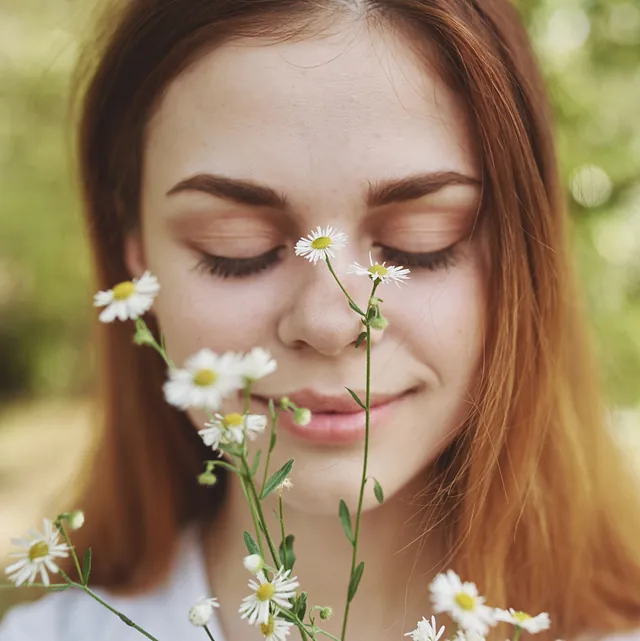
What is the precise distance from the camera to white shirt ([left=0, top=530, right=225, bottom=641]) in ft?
3.76

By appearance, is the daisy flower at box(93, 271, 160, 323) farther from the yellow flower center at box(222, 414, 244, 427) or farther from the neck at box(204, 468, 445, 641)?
the neck at box(204, 468, 445, 641)

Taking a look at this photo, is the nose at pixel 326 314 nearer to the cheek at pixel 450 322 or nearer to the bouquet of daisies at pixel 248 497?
the cheek at pixel 450 322

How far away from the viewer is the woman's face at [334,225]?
0.85m

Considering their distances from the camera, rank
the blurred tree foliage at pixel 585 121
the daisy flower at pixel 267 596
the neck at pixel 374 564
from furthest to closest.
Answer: the blurred tree foliage at pixel 585 121
the neck at pixel 374 564
the daisy flower at pixel 267 596

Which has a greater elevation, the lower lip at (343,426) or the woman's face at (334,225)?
the woman's face at (334,225)

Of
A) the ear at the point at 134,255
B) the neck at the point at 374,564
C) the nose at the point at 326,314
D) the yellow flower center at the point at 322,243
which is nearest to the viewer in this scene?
the yellow flower center at the point at 322,243

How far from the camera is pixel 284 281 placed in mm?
905

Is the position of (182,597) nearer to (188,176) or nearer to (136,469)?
(136,469)

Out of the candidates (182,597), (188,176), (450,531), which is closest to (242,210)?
(188,176)

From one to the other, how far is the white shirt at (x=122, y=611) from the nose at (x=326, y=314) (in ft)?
1.70

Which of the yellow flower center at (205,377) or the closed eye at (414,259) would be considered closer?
the yellow flower center at (205,377)

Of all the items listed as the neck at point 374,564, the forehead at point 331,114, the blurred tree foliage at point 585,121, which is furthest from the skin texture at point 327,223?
the blurred tree foliage at point 585,121

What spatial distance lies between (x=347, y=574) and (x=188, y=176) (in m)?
0.59

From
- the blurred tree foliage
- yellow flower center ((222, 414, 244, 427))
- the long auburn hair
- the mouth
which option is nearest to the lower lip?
the mouth
